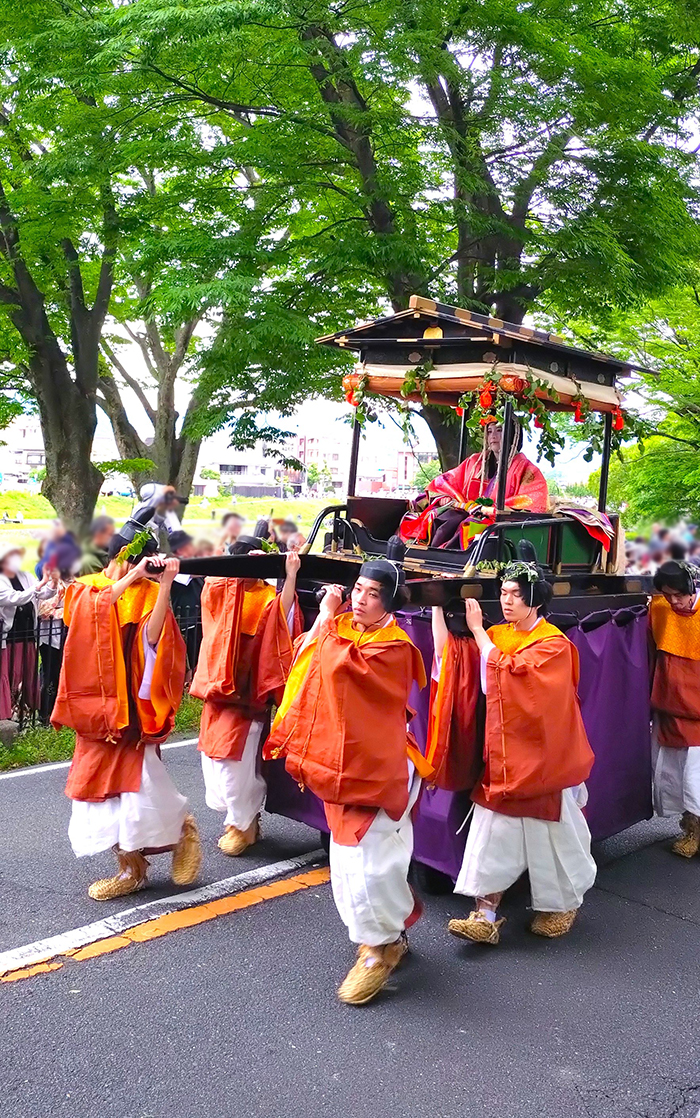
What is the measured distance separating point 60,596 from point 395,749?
4.40m

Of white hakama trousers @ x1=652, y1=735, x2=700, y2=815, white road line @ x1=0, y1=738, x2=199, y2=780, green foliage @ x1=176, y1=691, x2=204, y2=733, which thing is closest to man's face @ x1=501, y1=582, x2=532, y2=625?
white hakama trousers @ x1=652, y1=735, x2=700, y2=815

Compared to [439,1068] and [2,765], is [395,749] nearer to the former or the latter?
[439,1068]

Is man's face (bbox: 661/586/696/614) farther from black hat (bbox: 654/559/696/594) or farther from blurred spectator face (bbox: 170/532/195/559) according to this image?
blurred spectator face (bbox: 170/532/195/559)

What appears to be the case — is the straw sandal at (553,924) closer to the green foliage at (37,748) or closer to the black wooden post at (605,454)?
the black wooden post at (605,454)

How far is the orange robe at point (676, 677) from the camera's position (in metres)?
5.77

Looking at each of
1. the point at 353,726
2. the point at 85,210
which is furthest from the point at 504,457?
the point at 85,210

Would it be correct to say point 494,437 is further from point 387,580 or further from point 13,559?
point 13,559

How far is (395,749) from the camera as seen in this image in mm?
3973

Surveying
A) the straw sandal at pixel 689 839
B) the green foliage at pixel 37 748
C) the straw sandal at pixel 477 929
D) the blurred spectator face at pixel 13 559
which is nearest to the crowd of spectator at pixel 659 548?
the straw sandal at pixel 689 839

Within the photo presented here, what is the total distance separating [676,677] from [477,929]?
86.9 inches

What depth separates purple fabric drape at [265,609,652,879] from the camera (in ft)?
16.6

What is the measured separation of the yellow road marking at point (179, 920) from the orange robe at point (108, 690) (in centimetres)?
65

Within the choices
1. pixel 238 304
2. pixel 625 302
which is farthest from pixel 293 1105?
pixel 625 302

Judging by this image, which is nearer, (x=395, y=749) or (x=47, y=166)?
(x=395, y=749)
